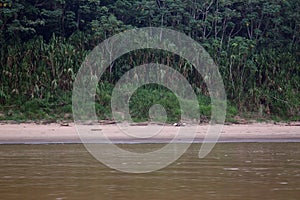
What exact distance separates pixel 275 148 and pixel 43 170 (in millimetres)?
5769

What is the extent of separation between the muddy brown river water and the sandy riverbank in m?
2.16

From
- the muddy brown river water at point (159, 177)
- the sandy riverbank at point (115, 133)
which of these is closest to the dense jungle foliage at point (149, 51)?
the sandy riverbank at point (115, 133)

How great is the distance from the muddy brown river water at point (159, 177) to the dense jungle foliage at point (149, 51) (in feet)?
17.7

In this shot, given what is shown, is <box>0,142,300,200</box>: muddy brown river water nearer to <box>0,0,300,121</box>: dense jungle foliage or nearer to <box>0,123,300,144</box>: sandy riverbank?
<box>0,123,300,144</box>: sandy riverbank

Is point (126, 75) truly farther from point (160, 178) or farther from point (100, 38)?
point (160, 178)

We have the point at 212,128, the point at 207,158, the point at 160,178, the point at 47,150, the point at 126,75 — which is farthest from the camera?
the point at 126,75

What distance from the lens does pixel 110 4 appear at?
21375mm

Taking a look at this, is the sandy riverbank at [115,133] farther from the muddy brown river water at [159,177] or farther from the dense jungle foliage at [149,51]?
the muddy brown river water at [159,177]

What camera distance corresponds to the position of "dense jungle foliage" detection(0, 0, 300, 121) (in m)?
Result: 17.8

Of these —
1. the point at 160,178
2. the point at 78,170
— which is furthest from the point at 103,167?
the point at 160,178

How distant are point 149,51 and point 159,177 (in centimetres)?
1083

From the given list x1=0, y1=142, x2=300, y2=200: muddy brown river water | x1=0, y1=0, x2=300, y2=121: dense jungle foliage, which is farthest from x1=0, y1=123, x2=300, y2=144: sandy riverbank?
x1=0, y1=142, x2=300, y2=200: muddy brown river water

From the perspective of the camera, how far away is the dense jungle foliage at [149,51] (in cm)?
1781

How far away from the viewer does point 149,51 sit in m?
19.5
